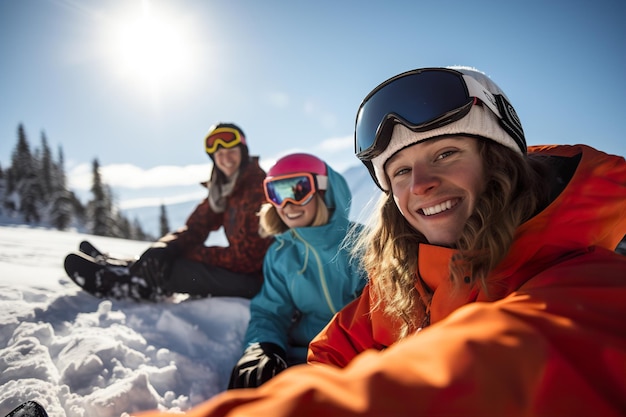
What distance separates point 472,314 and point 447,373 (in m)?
0.18

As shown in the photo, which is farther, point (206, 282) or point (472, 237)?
point (206, 282)

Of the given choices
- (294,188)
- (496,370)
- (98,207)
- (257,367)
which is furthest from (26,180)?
(496,370)

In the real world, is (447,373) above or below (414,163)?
below

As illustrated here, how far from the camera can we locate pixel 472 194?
147cm

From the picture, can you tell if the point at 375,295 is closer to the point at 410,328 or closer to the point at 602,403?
the point at 410,328

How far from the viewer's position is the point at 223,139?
470cm

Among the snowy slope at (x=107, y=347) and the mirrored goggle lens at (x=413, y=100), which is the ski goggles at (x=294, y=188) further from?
the mirrored goggle lens at (x=413, y=100)

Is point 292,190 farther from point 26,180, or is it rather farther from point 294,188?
point 26,180

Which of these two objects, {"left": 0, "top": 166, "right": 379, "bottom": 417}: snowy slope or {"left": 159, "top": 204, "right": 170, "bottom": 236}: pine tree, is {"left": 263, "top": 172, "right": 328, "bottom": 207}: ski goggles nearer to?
{"left": 0, "top": 166, "right": 379, "bottom": 417}: snowy slope

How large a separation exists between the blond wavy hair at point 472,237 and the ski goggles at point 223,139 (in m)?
3.25

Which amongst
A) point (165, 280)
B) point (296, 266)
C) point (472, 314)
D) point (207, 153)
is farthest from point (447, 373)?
point (207, 153)

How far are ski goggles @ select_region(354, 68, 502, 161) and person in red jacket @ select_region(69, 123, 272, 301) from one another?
2623 mm

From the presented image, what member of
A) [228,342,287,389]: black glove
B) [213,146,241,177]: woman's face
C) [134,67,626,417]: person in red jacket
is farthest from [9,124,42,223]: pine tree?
[134,67,626,417]: person in red jacket

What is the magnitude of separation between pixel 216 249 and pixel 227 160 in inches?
51.5
